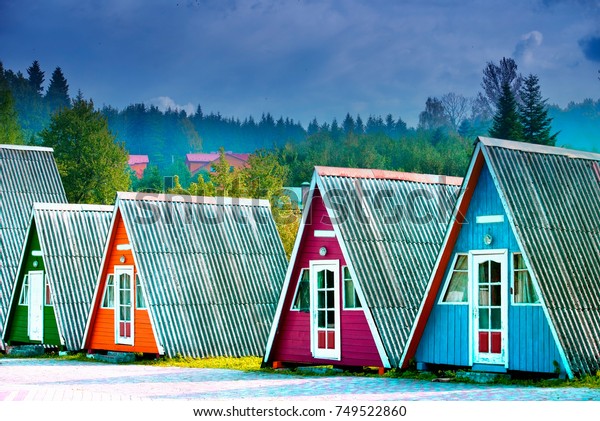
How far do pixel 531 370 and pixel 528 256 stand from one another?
226cm

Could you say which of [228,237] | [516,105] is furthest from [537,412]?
[516,105]

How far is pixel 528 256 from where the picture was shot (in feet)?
67.7

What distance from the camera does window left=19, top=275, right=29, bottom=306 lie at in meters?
37.7

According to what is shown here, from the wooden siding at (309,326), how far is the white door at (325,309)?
0.14 metres

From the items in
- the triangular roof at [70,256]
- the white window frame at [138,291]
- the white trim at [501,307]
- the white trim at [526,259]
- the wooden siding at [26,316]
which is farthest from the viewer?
the wooden siding at [26,316]

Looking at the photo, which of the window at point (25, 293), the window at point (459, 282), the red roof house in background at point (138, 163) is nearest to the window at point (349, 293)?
the window at point (459, 282)

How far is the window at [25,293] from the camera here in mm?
37719

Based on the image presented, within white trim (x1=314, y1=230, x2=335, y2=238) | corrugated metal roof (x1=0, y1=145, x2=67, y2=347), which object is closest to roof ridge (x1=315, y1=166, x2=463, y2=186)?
white trim (x1=314, y1=230, x2=335, y2=238)

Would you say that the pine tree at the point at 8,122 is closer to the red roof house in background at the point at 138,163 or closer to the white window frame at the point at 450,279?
the red roof house in background at the point at 138,163

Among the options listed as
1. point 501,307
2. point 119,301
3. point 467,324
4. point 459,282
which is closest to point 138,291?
point 119,301

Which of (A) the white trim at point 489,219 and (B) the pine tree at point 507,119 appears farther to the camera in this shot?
(B) the pine tree at point 507,119

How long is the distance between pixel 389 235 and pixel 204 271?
26.7ft

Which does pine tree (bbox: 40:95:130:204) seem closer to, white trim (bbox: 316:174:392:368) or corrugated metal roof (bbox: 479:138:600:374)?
white trim (bbox: 316:174:392:368)

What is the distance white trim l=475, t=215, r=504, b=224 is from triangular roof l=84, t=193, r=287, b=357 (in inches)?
442
